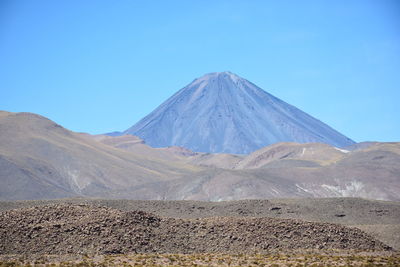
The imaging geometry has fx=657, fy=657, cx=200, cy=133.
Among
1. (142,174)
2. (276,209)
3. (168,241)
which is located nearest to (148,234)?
(168,241)

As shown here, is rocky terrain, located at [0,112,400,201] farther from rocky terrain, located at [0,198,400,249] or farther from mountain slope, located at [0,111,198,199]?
rocky terrain, located at [0,198,400,249]

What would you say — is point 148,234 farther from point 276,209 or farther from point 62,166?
point 62,166

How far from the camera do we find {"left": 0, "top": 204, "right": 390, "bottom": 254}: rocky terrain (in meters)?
35.6

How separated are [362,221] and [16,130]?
302 feet

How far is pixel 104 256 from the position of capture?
32.7 meters

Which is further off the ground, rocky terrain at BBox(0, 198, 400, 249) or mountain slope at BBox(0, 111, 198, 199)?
mountain slope at BBox(0, 111, 198, 199)

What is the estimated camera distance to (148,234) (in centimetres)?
3766

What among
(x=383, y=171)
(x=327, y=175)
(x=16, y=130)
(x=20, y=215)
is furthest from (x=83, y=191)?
(x=20, y=215)

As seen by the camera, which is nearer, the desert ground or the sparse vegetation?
the sparse vegetation

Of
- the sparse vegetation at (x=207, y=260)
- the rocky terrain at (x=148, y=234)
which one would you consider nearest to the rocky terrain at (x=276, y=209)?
the rocky terrain at (x=148, y=234)

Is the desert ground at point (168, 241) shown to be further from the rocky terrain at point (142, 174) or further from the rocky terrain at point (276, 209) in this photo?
the rocky terrain at point (142, 174)

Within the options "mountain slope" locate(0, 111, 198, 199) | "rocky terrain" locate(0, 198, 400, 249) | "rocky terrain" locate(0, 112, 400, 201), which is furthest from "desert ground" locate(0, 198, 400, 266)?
"mountain slope" locate(0, 111, 198, 199)

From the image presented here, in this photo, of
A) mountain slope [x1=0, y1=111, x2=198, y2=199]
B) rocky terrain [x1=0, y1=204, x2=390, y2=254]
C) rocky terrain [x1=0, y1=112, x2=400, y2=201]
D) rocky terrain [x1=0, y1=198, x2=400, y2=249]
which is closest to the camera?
rocky terrain [x1=0, y1=204, x2=390, y2=254]

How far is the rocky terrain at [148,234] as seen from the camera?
35562mm
